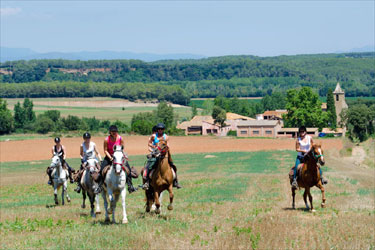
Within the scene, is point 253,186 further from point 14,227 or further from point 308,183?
point 14,227

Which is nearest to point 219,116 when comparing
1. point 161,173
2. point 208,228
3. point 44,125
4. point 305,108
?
point 305,108

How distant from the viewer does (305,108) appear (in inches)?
4739

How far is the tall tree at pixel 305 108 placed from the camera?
119 m

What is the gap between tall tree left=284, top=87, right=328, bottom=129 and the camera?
119188 mm

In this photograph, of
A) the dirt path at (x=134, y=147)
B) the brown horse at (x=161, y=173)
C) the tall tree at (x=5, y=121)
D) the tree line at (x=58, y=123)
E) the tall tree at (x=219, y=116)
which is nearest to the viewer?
the brown horse at (x=161, y=173)

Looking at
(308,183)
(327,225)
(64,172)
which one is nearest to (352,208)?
(308,183)

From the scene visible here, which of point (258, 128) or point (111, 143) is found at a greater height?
point (111, 143)

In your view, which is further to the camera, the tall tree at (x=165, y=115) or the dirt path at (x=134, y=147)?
the tall tree at (x=165, y=115)

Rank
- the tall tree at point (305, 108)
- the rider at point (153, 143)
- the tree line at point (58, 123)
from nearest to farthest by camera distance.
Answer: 1. the rider at point (153, 143)
2. the tall tree at point (305, 108)
3. the tree line at point (58, 123)

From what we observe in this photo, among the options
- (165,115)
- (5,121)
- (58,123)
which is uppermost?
(5,121)

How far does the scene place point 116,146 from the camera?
17.5m

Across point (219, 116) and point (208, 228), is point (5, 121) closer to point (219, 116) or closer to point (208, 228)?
point (219, 116)

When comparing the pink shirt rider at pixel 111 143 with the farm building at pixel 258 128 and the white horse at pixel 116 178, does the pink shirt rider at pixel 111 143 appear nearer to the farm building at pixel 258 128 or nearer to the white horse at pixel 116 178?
the white horse at pixel 116 178

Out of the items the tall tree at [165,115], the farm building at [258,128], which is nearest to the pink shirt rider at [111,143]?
the farm building at [258,128]
